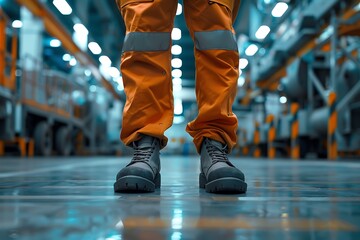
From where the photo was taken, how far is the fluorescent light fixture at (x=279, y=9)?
9.17m

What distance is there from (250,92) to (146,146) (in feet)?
43.5

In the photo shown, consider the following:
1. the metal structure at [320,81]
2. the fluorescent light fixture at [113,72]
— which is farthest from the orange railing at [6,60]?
the fluorescent light fixture at [113,72]

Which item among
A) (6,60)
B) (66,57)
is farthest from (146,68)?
(66,57)

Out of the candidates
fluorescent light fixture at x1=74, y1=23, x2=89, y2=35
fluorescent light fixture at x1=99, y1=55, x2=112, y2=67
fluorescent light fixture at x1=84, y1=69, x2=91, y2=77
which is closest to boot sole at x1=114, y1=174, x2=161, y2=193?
fluorescent light fixture at x1=74, y1=23, x2=89, y2=35

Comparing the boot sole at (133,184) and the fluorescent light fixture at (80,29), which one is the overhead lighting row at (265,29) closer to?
the fluorescent light fixture at (80,29)

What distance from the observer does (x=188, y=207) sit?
3.29ft

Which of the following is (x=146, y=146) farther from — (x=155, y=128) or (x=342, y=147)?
(x=342, y=147)

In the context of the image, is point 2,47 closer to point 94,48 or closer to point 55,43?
point 55,43

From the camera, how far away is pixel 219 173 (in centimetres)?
134

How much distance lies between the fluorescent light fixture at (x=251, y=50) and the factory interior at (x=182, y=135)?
0.24 ft

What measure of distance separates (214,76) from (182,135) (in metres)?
23.7

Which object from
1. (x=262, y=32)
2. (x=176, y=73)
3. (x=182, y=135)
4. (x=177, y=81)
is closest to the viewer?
(x=262, y=32)

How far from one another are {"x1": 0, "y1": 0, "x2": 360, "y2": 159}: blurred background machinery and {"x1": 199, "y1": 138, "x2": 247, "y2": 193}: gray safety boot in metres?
1.00

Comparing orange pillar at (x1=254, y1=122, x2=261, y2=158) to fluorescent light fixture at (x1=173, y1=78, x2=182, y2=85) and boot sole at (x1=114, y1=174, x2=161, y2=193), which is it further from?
boot sole at (x1=114, y1=174, x2=161, y2=193)
